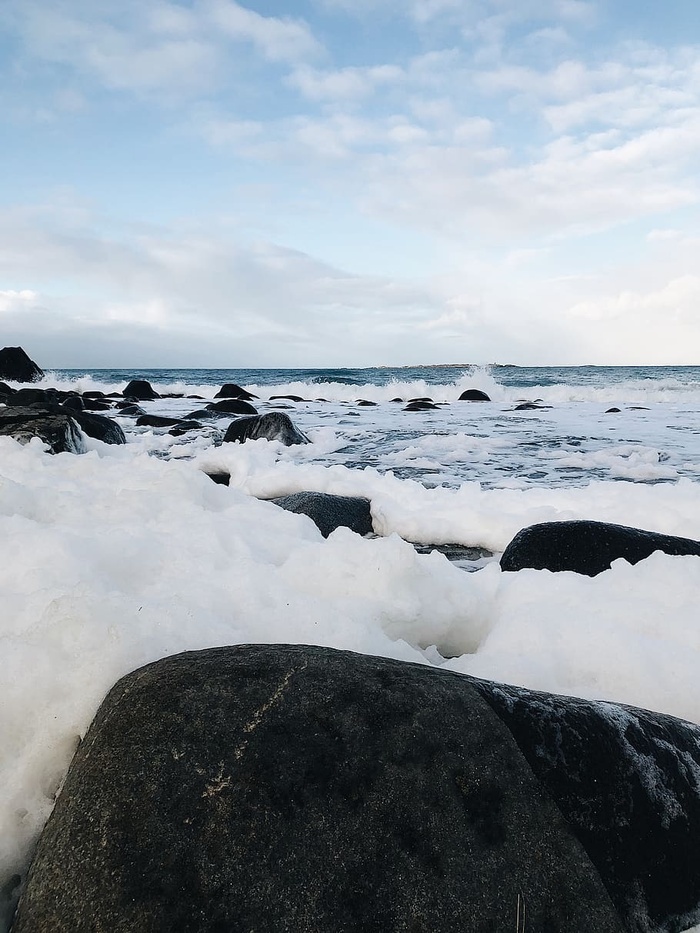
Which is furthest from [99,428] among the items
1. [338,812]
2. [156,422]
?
[338,812]

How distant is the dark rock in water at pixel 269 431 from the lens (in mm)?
10266

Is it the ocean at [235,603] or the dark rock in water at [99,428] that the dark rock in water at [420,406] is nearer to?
the dark rock in water at [99,428]

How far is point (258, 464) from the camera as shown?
7.48 meters

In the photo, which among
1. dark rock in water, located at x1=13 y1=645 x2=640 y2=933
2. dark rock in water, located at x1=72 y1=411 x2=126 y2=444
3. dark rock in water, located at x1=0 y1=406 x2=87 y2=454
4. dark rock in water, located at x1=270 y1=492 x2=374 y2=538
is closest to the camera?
dark rock in water, located at x1=13 y1=645 x2=640 y2=933

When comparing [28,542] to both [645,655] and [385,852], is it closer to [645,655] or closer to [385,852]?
[385,852]

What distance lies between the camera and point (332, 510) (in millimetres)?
5395

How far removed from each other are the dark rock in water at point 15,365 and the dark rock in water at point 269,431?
69.8 feet

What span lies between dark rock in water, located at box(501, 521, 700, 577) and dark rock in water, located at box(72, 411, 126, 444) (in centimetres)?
719

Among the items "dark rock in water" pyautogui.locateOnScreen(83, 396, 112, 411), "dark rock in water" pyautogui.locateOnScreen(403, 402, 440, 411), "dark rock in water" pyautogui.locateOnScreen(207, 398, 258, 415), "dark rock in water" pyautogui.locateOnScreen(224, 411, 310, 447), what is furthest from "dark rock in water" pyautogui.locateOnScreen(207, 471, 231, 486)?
"dark rock in water" pyautogui.locateOnScreen(403, 402, 440, 411)

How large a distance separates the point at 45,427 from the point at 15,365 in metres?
23.6

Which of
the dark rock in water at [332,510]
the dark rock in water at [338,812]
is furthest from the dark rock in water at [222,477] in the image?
the dark rock in water at [338,812]

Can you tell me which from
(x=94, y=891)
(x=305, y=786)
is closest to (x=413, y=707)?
(x=305, y=786)

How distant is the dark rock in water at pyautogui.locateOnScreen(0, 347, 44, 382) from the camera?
2744 cm

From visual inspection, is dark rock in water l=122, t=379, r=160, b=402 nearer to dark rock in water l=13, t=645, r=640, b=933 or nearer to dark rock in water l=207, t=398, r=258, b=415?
dark rock in water l=207, t=398, r=258, b=415
